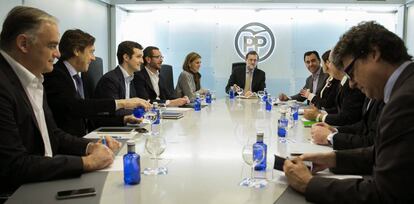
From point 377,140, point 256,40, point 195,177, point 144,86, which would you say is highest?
point 256,40

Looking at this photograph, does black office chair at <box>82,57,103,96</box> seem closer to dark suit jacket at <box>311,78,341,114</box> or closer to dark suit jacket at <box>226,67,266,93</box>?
dark suit jacket at <box>311,78,341,114</box>

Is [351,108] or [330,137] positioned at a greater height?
[351,108]

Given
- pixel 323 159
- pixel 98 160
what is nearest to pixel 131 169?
pixel 98 160

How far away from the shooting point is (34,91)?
1950mm

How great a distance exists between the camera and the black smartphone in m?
1.44

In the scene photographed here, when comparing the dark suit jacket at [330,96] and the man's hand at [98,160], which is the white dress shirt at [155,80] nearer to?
the dark suit jacket at [330,96]

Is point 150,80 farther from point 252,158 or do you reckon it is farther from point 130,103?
point 252,158

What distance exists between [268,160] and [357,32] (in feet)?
2.66

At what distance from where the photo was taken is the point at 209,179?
170cm

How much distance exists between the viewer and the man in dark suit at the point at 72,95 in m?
2.93

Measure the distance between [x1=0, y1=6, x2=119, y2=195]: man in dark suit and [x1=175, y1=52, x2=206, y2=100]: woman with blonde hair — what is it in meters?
4.00

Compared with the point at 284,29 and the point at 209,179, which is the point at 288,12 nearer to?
the point at 284,29

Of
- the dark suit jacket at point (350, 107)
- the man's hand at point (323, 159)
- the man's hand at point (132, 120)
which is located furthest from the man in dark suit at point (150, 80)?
the man's hand at point (323, 159)

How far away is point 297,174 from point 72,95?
1.98 m
